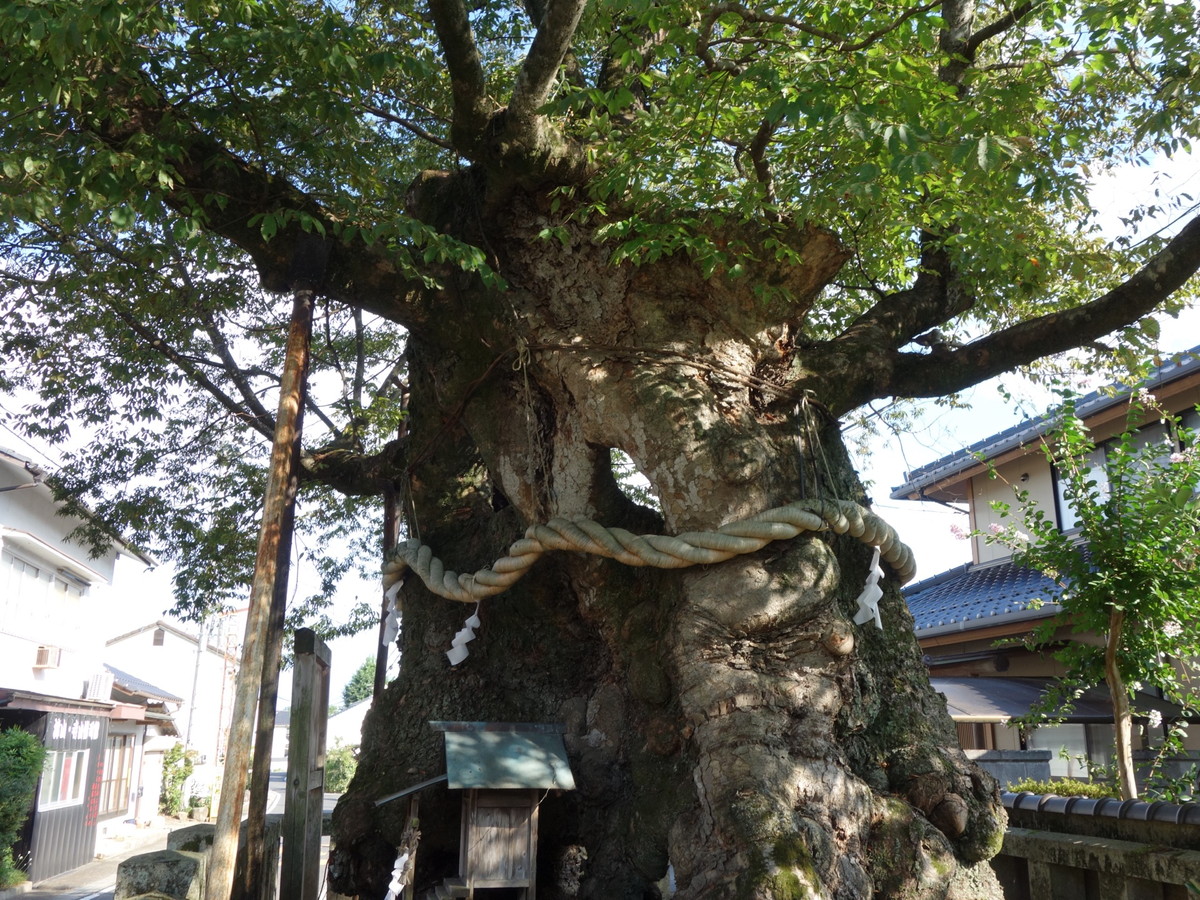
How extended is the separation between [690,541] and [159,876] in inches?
187

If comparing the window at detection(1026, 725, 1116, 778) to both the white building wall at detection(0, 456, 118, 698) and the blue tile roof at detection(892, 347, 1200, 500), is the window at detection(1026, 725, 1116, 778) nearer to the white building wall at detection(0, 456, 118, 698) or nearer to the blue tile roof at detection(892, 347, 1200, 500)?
the blue tile roof at detection(892, 347, 1200, 500)

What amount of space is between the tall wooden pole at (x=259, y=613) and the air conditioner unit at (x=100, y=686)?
1808 cm

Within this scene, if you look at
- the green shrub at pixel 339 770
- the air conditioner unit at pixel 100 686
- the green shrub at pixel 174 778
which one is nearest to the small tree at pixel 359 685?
the green shrub at pixel 339 770

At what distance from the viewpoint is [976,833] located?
208 inches

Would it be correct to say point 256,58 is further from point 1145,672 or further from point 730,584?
point 1145,672

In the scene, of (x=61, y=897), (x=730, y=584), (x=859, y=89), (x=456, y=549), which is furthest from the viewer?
(x=61, y=897)

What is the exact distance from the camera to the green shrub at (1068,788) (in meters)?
6.80

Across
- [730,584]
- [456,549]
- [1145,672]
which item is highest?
[456,549]

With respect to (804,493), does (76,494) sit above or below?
above

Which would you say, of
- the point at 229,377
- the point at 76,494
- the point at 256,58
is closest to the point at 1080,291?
the point at 256,58

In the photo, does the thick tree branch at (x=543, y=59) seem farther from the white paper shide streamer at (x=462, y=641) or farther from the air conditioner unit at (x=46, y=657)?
the air conditioner unit at (x=46, y=657)

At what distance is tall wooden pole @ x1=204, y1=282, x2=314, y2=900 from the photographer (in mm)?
4934

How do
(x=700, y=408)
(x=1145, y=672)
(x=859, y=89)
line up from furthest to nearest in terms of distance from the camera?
(x=1145, y=672) < (x=700, y=408) < (x=859, y=89)

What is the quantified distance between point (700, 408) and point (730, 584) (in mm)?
1160
